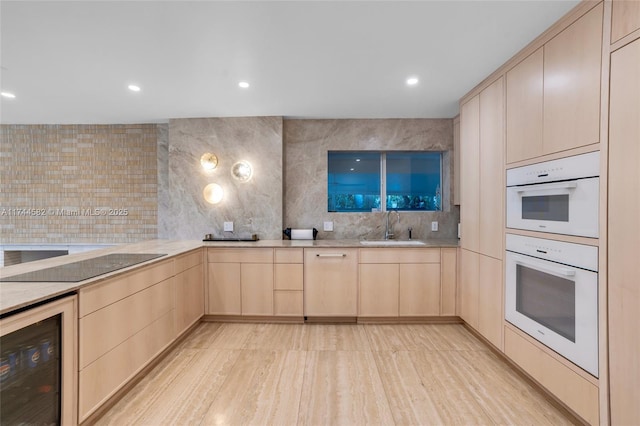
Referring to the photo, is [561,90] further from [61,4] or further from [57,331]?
[57,331]

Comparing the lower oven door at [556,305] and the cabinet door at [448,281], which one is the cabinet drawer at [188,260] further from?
the lower oven door at [556,305]

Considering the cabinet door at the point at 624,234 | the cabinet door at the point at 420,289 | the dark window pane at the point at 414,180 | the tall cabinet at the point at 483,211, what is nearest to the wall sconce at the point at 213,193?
the dark window pane at the point at 414,180

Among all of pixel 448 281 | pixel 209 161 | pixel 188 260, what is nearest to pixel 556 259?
pixel 448 281

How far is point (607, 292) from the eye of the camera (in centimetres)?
142

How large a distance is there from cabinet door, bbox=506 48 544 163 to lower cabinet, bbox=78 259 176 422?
117 inches

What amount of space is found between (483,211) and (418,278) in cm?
99

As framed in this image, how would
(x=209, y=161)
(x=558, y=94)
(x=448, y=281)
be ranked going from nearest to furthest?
(x=558, y=94), (x=448, y=281), (x=209, y=161)

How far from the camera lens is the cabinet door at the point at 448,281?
304 centimetres

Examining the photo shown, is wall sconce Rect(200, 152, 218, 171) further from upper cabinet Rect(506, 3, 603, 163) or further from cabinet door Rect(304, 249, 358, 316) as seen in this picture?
upper cabinet Rect(506, 3, 603, 163)

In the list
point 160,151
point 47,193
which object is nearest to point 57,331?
point 160,151

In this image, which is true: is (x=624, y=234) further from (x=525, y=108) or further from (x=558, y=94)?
(x=525, y=108)

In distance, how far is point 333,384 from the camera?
2.02m

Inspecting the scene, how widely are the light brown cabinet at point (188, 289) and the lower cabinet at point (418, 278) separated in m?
1.89

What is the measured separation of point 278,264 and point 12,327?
6.85 feet
